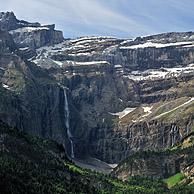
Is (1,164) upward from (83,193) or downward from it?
upward

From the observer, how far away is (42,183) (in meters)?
179

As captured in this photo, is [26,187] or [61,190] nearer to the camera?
[26,187]

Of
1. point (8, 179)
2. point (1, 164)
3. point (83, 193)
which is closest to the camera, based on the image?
point (8, 179)

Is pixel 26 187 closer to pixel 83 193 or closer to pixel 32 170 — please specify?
pixel 32 170

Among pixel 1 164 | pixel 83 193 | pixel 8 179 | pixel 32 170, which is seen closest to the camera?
pixel 8 179

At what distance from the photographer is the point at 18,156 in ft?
651

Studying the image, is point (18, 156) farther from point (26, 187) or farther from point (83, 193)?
point (26, 187)

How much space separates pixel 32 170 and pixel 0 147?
17126 millimetres

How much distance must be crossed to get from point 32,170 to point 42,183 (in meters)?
9.43

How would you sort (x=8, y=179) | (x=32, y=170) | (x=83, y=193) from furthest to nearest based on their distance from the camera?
(x=83, y=193)
(x=32, y=170)
(x=8, y=179)

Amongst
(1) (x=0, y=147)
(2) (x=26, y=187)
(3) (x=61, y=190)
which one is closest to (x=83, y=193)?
(3) (x=61, y=190)

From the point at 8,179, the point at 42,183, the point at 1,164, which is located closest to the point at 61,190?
the point at 42,183

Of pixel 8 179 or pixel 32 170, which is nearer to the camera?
pixel 8 179

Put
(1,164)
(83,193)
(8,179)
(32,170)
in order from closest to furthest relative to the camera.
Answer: (8,179)
(1,164)
(32,170)
(83,193)
